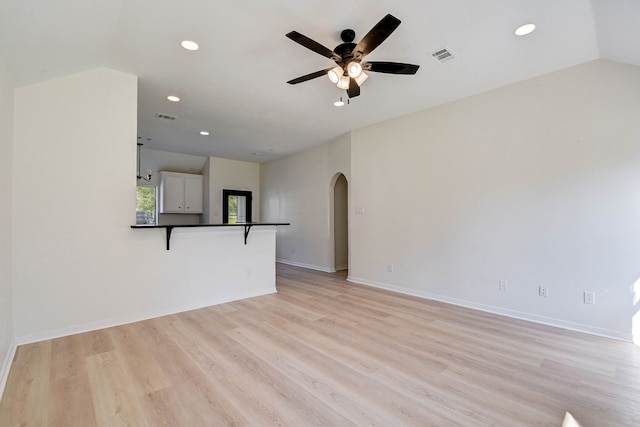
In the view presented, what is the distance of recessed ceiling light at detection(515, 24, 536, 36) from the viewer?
2.31 m

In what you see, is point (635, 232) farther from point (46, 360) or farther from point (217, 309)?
point (46, 360)

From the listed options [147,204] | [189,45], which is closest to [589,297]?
[189,45]

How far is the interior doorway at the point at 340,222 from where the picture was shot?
6207mm

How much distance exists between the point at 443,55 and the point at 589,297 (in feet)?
9.31

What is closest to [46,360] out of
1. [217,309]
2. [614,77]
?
[217,309]

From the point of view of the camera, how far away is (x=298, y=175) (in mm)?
6812

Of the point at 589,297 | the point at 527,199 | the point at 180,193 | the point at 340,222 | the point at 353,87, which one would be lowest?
the point at 589,297

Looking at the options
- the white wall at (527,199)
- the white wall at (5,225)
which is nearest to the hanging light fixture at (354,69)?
the white wall at (527,199)

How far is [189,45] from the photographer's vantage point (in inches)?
101

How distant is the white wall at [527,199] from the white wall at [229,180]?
456 centimetres

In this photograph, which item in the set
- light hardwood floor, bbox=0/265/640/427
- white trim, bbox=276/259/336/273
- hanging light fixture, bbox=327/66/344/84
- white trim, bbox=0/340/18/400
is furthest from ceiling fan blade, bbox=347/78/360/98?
white trim, bbox=276/259/336/273

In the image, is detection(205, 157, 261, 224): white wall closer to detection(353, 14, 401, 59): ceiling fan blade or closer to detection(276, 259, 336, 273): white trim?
detection(276, 259, 336, 273): white trim

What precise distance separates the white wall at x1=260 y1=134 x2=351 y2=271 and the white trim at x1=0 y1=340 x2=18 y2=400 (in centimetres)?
458

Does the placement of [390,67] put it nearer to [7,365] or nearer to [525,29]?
[525,29]
